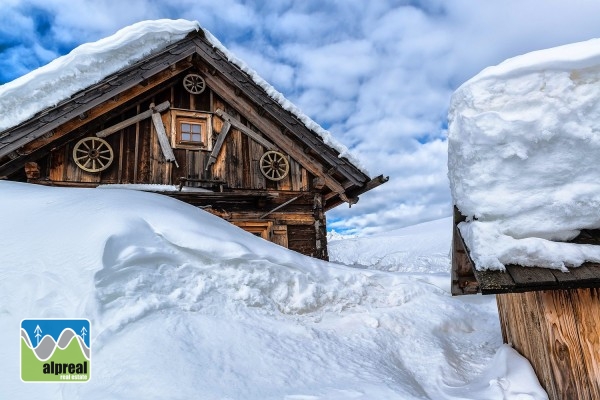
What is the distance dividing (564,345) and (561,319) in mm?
162

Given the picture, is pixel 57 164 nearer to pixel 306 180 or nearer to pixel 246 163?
pixel 246 163

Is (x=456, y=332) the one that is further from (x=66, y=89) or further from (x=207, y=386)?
(x=66, y=89)

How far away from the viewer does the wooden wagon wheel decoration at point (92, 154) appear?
7.31 m

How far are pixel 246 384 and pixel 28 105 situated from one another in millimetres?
7167

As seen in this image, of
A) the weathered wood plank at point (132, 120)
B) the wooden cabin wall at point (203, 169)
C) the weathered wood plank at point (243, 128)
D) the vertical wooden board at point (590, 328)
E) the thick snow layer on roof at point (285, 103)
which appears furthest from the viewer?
the weathered wood plank at point (243, 128)

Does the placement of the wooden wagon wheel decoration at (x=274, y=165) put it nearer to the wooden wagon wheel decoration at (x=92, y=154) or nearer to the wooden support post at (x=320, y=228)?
the wooden support post at (x=320, y=228)

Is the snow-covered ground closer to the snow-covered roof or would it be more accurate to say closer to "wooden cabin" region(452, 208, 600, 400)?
"wooden cabin" region(452, 208, 600, 400)

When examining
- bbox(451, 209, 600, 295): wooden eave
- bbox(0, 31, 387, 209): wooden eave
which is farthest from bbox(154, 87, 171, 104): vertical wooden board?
bbox(451, 209, 600, 295): wooden eave

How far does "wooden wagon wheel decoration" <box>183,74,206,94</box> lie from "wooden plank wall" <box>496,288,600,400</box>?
26.6 ft

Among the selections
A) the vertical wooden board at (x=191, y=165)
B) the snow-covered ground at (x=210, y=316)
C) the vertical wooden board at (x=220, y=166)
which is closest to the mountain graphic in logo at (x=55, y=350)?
the snow-covered ground at (x=210, y=316)

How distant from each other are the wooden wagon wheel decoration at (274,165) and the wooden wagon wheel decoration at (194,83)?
2.20 meters

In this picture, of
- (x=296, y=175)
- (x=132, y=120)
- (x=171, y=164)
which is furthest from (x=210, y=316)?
(x=296, y=175)

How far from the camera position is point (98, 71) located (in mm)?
7473

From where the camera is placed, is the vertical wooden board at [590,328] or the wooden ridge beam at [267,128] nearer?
the vertical wooden board at [590,328]
